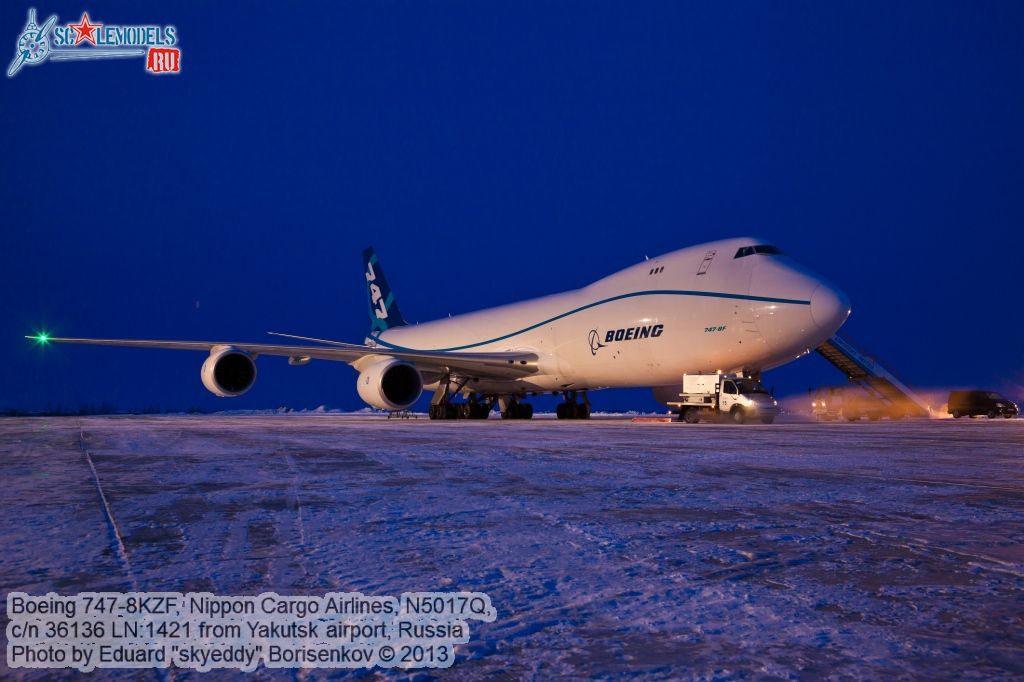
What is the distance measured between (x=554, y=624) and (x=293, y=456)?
22.0ft

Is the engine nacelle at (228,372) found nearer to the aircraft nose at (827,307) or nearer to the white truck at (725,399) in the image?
the white truck at (725,399)

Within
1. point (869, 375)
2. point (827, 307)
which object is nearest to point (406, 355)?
point (827, 307)

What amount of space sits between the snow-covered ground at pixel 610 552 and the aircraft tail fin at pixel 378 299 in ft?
91.6

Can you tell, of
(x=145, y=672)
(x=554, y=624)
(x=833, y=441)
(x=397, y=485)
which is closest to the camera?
(x=145, y=672)

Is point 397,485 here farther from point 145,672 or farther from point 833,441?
point 833,441

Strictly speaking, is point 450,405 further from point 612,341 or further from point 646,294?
point 646,294

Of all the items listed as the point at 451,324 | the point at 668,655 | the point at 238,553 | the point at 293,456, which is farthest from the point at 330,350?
the point at 668,655

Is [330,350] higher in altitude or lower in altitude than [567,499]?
Result: higher

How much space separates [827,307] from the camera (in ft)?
53.9

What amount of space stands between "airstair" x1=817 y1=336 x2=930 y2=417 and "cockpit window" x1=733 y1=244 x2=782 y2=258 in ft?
34.6

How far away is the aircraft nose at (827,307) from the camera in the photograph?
16422 mm

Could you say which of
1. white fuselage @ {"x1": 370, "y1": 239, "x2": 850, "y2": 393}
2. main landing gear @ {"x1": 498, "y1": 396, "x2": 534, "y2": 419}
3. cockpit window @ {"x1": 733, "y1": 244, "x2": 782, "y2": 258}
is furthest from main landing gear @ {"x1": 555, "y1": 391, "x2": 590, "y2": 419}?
cockpit window @ {"x1": 733, "y1": 244, "x2": 782, "y2": 258}

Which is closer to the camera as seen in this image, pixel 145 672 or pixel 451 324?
pixel 145 672

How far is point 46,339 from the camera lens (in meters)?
17.7
